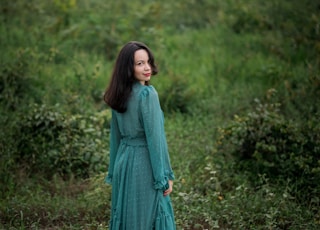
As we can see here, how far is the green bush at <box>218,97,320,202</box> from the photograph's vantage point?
6.32 metres

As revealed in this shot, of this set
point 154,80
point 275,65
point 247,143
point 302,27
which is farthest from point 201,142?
point 302,27

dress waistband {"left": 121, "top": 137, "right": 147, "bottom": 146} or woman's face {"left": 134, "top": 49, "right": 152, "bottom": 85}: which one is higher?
woman's face {"left": 134, "top": 49, "right": 152, "bottom": 85}

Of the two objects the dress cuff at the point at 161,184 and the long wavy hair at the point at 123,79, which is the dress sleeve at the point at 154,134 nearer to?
the dress cuff at the point at 161,184

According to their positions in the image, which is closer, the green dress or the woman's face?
the green dress

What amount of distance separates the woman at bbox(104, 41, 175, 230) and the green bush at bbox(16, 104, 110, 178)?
2391mm

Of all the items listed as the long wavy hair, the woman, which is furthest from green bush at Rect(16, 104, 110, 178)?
the long wavy hair

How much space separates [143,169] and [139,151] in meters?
0.15

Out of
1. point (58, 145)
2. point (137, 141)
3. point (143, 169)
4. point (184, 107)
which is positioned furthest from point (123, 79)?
point (184, 107)

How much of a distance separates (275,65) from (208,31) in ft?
8.11

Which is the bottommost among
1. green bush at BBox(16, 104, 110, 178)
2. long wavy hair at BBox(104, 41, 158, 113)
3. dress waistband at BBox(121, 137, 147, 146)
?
green bush at BBox(16, 104, 110, 178)

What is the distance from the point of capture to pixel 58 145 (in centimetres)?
703

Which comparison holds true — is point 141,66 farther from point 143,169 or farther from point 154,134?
point 143,169

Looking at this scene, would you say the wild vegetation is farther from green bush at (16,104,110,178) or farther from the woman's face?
the woman's face

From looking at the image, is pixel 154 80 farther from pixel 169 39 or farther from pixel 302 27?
pixel 302 27
